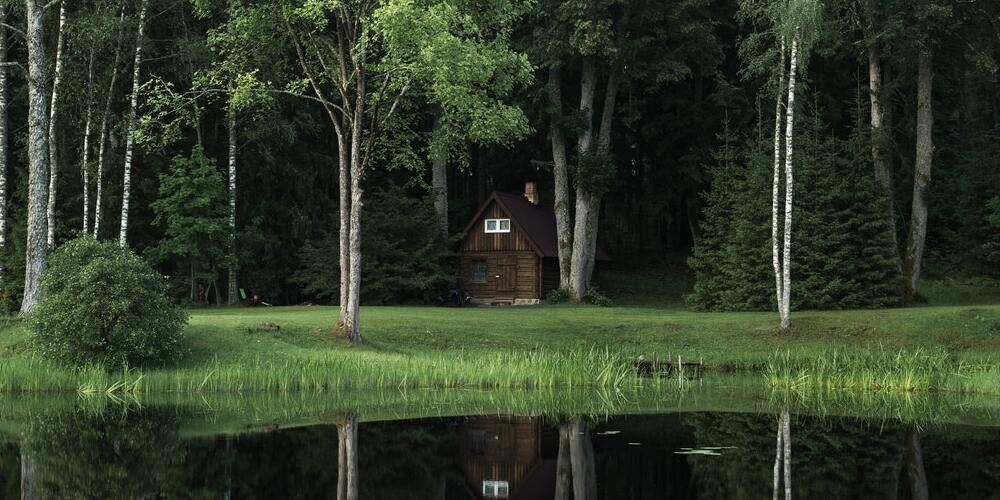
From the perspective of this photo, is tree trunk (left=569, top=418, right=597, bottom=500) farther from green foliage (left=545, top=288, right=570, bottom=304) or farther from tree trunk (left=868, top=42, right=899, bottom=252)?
green foliage (left=545, top=288, right=570, bottom=304)

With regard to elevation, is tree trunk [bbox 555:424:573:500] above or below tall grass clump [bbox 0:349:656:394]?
below

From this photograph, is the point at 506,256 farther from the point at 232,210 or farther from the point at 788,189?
the point at 788,189

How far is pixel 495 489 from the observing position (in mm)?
12844

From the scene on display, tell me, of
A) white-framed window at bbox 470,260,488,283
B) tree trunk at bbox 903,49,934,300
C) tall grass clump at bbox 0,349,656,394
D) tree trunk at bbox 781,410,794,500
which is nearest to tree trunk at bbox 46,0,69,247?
tall grass clump at bbox 0,349,656,394

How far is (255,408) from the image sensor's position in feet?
64.4

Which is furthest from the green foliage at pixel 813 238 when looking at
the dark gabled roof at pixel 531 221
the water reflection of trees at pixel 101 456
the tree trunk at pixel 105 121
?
the water reflection of trees at pixel 101 456

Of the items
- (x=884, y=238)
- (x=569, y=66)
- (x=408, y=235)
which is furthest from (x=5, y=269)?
(x=884, y=238)

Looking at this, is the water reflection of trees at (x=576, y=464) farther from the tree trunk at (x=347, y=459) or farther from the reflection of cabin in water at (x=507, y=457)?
the tree trunk at (x=347, y=459)

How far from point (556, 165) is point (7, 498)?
37.2m

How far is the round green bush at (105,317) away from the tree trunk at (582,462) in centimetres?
1061

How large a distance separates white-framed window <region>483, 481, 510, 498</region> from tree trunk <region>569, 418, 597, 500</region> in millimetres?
863

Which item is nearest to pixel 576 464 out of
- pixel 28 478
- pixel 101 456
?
pixel 101 456

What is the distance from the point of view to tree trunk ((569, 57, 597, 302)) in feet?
150

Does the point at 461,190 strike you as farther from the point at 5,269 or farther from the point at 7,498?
the point at 7,498
